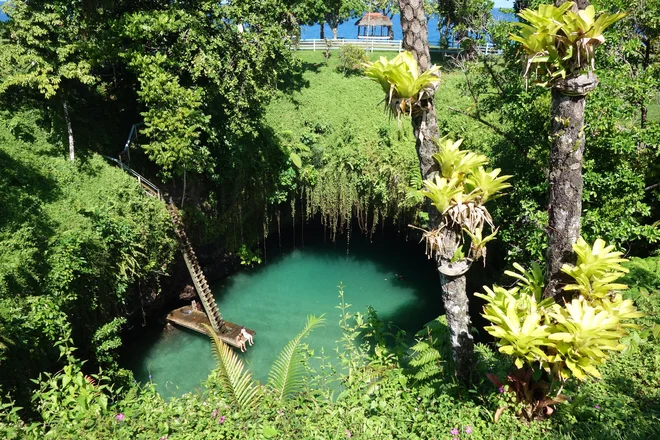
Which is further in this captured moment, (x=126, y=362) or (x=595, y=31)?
(x=126, y=362)

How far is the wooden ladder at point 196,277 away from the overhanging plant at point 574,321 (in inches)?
311

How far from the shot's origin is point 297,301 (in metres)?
11.6

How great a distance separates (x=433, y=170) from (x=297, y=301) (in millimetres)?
8528

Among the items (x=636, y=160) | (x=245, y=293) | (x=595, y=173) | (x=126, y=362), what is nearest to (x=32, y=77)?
(x=126, y=362)

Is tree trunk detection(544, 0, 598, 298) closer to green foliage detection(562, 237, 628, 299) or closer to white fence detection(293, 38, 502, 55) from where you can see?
green foliage detection(562, 237, 628, 299)

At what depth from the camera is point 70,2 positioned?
8875 mm

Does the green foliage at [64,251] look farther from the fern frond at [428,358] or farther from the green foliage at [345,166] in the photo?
the green foliage at [345,166]

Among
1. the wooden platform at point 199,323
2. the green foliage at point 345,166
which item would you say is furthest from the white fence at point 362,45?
the wooden platform at point 199,323

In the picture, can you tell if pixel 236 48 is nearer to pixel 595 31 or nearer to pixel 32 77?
pixel 32 77

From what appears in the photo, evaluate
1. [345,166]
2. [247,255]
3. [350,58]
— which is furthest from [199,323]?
[350,58]

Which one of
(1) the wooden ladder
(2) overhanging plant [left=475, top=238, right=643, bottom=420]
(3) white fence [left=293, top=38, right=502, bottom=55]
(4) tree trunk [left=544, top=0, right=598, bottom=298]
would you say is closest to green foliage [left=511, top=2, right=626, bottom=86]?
(4) tree trunk [left=544, top=0, right=598, bottom=298]

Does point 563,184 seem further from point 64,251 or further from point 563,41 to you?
point 64,251

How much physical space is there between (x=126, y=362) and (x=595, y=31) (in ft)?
32.9

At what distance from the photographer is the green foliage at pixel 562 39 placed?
2.83m
